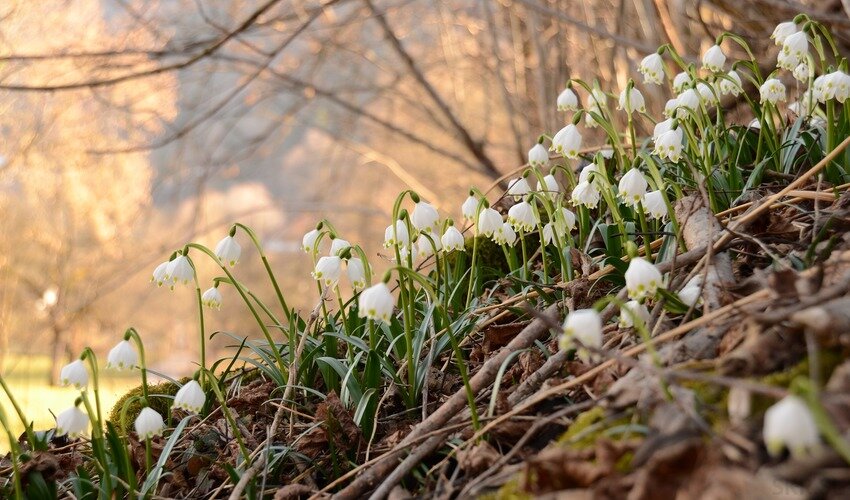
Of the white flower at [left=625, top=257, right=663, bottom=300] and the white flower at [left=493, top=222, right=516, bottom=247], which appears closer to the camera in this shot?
the white flower at [left=625, top=257, right=663, bottom=300]

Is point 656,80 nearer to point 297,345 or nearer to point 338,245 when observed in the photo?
point 338,245

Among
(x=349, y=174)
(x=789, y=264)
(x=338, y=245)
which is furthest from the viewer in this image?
(x=349, y=174)

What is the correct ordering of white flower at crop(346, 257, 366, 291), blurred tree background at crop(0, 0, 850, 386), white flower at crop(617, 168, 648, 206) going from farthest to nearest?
1. blurred tree background at crop(0, 0, 850, 386)
2. white flower at crop(346, 257, 366, 291)
3. white flower at crop(617, 168, 648, 206)

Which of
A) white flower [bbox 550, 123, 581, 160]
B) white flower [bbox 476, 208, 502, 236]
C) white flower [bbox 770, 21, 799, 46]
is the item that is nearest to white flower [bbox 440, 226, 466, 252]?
white flower [bbox 476, 208, 502, 236]

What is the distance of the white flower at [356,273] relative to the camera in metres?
1.90

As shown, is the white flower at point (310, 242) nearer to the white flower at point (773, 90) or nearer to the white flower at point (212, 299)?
the white flower at point (212, 299)

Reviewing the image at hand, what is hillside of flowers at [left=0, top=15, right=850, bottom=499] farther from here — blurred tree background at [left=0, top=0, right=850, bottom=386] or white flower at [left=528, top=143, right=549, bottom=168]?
blurred tree background at [left=0, top=0, right=850, bottom=386]

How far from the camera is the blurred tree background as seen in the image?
500 centimetres

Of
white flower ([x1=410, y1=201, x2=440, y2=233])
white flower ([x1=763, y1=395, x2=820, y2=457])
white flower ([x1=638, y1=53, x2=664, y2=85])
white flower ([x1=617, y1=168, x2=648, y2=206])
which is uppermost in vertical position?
white flower ([x1=638, y1=53, x2=664, y2=85])

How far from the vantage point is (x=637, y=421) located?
1137 mm

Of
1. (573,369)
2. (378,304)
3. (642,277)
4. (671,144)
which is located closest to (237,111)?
(671,144)

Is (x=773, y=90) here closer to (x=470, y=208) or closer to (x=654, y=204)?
(x=654, y=204)

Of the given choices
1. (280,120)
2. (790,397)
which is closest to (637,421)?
(790,397)

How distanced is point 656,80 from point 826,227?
92 cm
